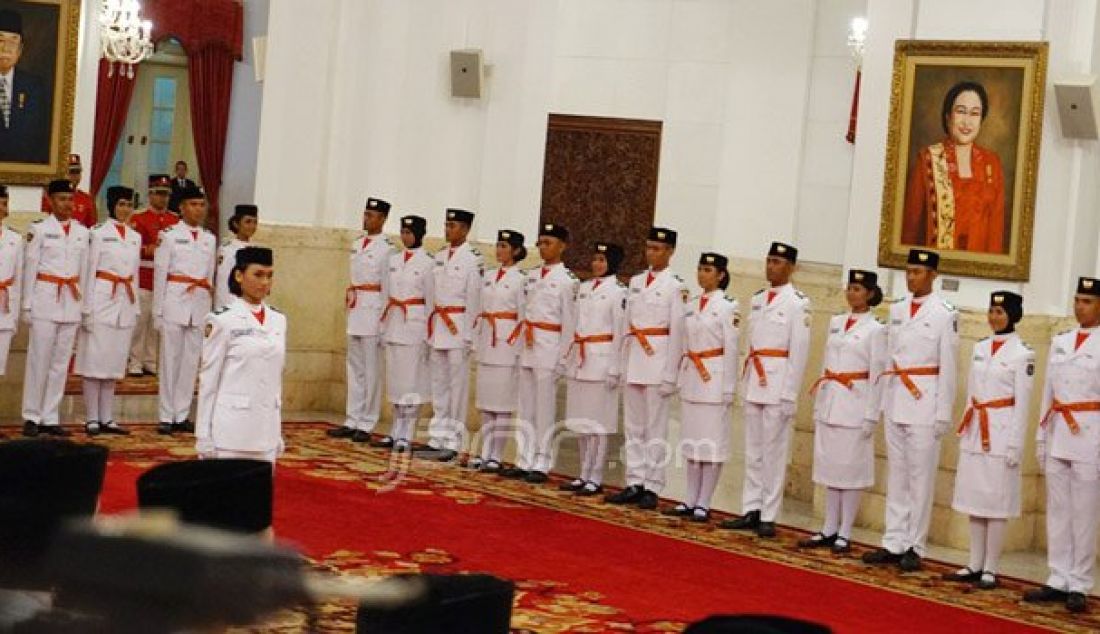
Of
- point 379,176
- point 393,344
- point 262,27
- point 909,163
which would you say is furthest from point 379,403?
point 262,27

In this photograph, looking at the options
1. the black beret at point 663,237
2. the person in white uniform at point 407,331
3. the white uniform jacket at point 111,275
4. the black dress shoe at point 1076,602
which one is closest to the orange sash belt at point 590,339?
the black beret at point 663,237

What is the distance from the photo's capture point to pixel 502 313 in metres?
13.3

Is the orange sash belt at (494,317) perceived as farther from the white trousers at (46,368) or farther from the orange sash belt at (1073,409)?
the orange sash belt at (1073,409)

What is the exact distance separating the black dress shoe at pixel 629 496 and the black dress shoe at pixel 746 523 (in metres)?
0.78

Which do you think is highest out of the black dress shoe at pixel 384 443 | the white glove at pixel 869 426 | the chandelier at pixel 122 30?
the chandelier at pixel 122 30

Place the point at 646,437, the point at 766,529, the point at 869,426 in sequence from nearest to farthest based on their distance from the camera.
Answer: the point at 869,426, the point at 766,529, the point at 646,437

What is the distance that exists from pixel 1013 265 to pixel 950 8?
6.04ft

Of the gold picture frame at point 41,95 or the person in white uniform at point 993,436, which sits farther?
the gold picture frame at point 41,95

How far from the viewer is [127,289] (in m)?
13.4

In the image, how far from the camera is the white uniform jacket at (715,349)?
1191 centimetres

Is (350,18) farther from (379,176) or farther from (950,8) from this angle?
(950,8)

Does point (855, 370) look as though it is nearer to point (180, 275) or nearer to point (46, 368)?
point (180, 275)

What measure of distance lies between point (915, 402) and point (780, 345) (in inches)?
43.3

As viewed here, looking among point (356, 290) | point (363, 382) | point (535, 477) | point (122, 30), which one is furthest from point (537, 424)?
point (122, 30)
